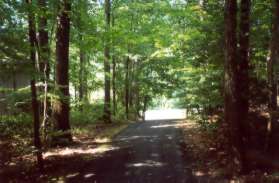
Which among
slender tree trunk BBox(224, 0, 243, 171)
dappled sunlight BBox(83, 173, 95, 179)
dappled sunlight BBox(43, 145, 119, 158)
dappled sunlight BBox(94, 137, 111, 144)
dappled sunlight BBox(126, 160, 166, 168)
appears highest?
slender tree trunk BBox(224, 0, 243, 171)

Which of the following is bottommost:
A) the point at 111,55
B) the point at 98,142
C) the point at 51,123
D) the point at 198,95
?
the point at 98,142

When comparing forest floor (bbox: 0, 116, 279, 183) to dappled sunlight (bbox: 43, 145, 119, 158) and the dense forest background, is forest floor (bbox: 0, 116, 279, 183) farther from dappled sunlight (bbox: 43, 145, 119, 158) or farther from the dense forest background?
the dense forest background

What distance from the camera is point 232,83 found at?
8.39 m

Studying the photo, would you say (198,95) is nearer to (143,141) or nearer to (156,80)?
(143,141)

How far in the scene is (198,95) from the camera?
41.9 ft

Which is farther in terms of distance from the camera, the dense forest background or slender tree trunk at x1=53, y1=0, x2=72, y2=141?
slender tree trunk at x1=53, y1=0, x2=72, y2=141

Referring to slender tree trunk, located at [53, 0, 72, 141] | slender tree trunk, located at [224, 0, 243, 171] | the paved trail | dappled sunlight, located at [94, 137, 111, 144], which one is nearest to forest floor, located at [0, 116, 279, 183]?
the paved trail

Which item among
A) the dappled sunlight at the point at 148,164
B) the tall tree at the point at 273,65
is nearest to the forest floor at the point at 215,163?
the dappled sunlight at the point at 148,164

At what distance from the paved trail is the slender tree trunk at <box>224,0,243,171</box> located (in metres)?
1.22

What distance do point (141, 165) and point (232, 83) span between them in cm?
325

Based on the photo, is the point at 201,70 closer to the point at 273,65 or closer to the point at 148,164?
the point at 273,65

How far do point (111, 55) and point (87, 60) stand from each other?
2604 mm

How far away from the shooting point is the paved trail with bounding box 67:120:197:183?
828 cm

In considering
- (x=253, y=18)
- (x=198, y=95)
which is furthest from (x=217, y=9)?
(x=198, y=95)
